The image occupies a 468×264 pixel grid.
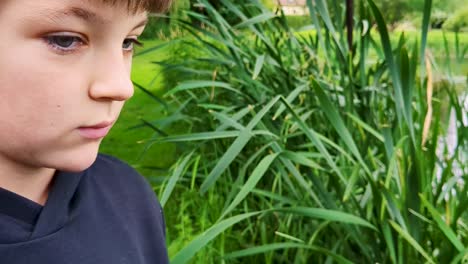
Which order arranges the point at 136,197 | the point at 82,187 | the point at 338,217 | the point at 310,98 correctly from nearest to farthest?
1. the point at 82,187
2. the point at 136,197
3. the point at 338,217
4. the point at 310,98

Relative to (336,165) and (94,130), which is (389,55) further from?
(94,130)

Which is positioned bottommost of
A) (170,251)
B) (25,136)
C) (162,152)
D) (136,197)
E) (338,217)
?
(162,152)

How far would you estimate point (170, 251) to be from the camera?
1.40m

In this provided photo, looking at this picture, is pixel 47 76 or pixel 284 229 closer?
pixel 47 76

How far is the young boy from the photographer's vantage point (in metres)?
0.57

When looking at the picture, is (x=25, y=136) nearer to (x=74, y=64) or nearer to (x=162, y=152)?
(x=74, y=64)

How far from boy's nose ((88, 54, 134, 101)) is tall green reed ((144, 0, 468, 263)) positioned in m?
0.39

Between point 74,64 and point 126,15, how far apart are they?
2.7 inches

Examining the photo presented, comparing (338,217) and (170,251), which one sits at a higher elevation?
(338,217)

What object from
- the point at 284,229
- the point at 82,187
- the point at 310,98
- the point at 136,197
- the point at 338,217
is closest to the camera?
the point at 82,187

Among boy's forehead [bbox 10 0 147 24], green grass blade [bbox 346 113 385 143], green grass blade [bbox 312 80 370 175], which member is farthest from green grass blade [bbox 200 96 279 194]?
boy's forehead [bbox 10 0 147 24]

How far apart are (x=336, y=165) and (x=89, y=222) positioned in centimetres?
76

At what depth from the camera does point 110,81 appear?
2.00 feet

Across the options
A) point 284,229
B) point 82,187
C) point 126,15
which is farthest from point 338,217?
point 126,15
